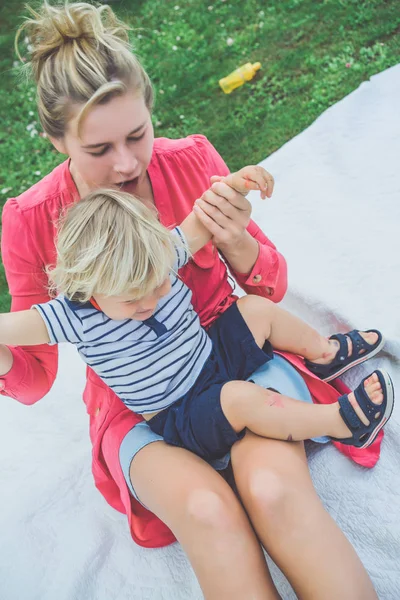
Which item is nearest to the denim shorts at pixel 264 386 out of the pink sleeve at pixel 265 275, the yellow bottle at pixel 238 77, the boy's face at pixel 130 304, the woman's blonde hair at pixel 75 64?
the pink sleeve at pixel 265 275

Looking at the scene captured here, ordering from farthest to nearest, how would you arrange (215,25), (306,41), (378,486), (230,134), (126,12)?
(126,12) < (215,25) < (306,41) < (230,134) < (378,486)

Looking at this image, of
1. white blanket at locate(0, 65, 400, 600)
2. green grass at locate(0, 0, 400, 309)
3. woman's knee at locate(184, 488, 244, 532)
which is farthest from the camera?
green grass at locate(0, 0, 400, 309)

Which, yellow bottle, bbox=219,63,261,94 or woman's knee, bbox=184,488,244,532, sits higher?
yellow bottle, bbox=219,63,261,94

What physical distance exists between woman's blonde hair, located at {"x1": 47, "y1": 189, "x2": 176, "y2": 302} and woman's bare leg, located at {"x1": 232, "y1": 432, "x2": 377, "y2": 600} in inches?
21.9

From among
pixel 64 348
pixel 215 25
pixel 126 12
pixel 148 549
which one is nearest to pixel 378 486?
pixel 148 549

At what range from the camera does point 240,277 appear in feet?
6.42

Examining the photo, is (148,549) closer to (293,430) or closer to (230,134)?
(293,430)

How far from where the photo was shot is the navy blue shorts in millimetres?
1673

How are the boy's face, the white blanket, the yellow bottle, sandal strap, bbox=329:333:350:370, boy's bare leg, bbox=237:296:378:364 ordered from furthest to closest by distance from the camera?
the yellow bottle → sandal strap, bbox=329:333:350:370 → boy's bare leg, bbox=237:296:378:364 → the white blanket → the boy's face

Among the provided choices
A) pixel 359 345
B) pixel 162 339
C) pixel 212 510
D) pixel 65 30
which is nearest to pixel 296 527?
pixel 212 510

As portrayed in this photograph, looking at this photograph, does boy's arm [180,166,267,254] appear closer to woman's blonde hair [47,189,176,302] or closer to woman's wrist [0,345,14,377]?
woman's blonde hair [47,189,176,302]

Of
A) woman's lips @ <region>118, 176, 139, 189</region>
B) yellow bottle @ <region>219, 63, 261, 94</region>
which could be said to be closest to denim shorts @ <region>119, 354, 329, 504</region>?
woman's lips @ <region>118, 176, 139, 189</region>

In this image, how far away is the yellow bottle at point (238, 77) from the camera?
3.73 meters

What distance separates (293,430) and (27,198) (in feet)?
3.46
